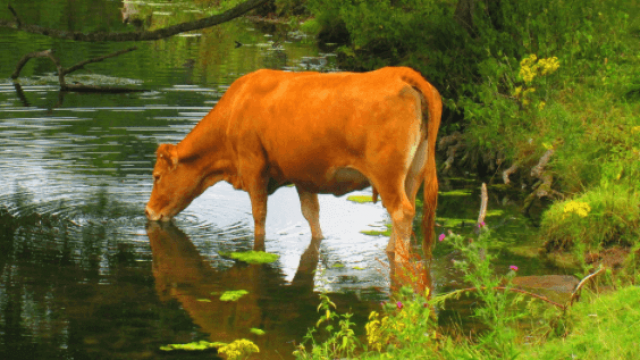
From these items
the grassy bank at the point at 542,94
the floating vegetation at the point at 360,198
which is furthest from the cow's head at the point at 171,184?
the grassy bank at the point at 542,94

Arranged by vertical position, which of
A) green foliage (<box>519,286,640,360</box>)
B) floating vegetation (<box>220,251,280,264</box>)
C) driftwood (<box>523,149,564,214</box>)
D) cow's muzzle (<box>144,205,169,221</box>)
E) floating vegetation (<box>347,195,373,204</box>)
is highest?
green foliage (<box>519,286,640,360</box>)

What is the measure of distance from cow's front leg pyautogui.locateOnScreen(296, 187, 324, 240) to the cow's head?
125 centimetres

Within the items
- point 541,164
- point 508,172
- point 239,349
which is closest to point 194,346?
point 239,349

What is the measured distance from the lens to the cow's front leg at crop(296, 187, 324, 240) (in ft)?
31.0

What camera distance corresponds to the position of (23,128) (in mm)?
15273

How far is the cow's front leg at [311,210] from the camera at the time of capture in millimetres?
9461

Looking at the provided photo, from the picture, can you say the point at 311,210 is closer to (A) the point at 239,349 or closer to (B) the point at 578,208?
(B) the point at 578,208

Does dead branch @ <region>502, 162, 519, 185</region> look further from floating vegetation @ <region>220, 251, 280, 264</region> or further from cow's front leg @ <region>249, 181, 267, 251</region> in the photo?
floating vegetation @ <region>220, 251, 280, 264</region>

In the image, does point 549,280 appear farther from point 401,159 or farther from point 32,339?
point 32,339

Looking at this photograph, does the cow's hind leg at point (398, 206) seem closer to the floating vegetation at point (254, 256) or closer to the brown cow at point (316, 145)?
the brown cow at point (316, 145)

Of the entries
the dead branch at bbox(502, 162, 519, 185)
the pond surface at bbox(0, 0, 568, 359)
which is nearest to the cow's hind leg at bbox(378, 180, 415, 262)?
the pond surface at bbox(0, 0, 568, 359)

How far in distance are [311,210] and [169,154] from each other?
1.73 meters

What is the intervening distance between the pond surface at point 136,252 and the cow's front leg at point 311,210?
0.47ft

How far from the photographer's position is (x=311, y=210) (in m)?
9.48
